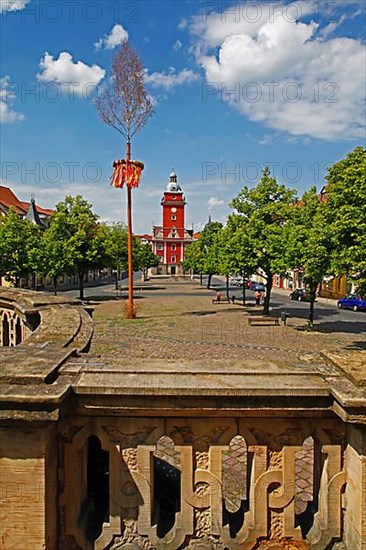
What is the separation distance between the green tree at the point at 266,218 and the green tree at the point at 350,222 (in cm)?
919

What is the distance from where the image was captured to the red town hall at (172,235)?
121125mm

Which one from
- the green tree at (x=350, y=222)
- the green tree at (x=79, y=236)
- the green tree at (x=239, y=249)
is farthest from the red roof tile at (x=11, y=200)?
the green tree at (x=350, y=222)

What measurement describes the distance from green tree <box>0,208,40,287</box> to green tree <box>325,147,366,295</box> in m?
23.6

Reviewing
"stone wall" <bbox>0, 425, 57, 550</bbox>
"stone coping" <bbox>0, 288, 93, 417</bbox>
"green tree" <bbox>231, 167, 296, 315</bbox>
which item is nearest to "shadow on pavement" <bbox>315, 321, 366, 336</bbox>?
"green tree" <bbox>231, 167, 296, 315</bbox>

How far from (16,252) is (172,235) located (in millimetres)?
88342

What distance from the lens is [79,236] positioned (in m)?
36.4

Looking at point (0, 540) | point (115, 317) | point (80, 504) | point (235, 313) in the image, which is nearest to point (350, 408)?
point (80, 504)

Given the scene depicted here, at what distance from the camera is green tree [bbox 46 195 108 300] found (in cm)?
3606

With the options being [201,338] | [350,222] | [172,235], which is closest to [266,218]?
[201,338]

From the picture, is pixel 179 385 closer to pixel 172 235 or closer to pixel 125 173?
pixel 125 173

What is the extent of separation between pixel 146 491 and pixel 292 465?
80cm

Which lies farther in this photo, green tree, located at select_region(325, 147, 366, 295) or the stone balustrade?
green tree, located at select_region(325, 147, 366, 295)

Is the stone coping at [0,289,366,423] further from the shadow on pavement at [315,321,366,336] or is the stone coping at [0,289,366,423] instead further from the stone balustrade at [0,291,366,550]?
the shadow on pavement at [315,321,366,336]

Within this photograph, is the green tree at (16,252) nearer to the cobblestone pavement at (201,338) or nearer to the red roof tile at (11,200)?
the cobblestone pavement at (201,338)
